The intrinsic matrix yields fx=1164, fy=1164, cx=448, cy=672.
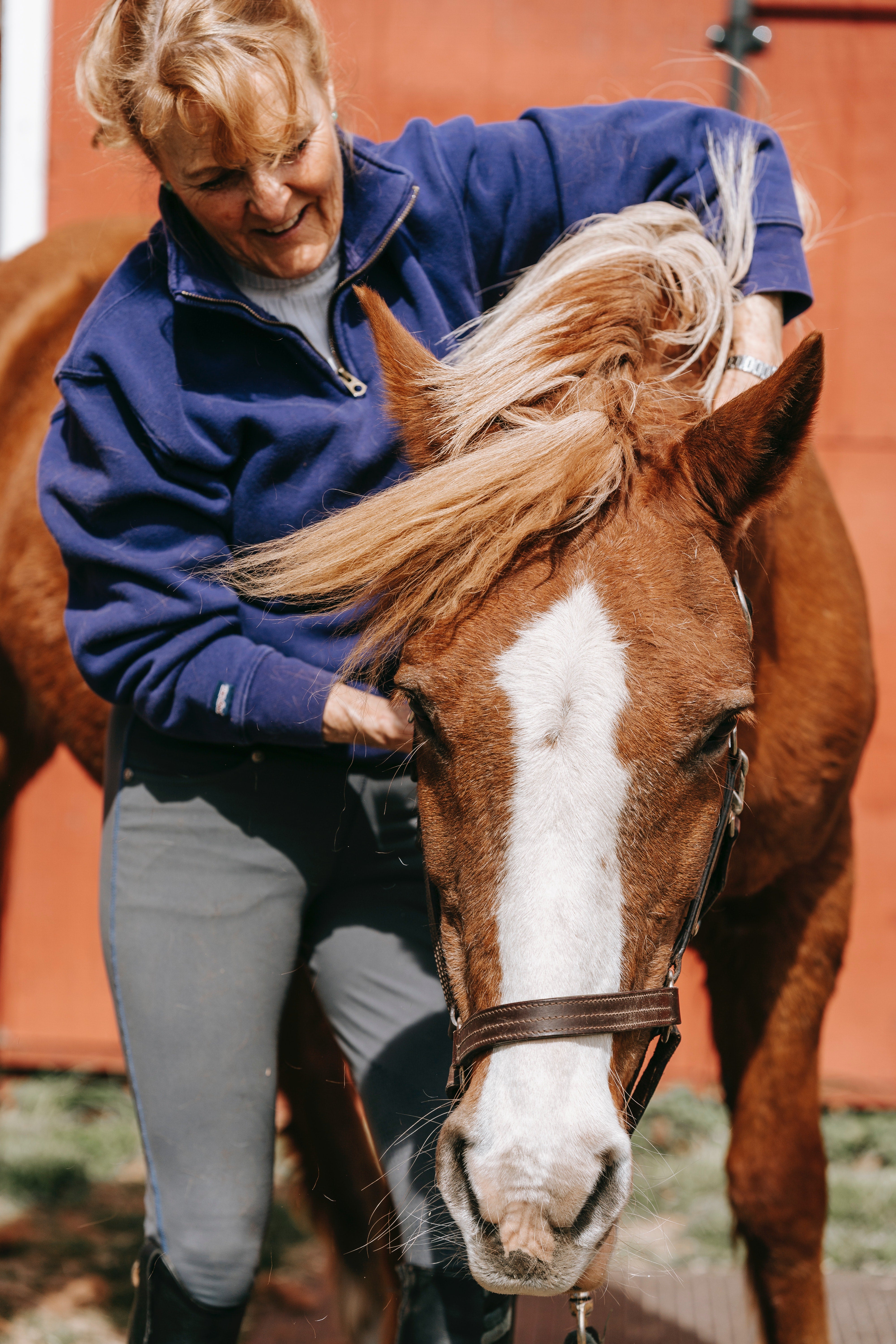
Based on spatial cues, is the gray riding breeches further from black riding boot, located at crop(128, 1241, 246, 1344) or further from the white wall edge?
A: the white wall edge

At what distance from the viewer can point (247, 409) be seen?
1.55m

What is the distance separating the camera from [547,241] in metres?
1.76

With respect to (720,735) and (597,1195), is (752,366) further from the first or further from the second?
(597,1195)

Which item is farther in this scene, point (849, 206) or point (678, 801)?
point (849, 206)

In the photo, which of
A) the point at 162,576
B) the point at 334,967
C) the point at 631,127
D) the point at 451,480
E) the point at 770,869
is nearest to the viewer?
the point at 451,480

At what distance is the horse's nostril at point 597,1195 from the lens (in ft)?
3.57

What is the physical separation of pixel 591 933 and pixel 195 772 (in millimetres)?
730

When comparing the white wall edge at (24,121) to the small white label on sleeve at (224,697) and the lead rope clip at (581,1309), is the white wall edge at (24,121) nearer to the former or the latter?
the small white label on sleeve at (224,697)

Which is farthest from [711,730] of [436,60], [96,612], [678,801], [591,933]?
[436,60]

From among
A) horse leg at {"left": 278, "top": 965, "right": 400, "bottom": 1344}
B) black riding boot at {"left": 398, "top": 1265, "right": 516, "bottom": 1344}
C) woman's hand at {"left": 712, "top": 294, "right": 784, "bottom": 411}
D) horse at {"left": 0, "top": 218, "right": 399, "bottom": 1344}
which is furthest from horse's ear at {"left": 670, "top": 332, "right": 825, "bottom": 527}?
horse leg at {"left": 278, "top": 965, "right": 400, "bottom": 1344}

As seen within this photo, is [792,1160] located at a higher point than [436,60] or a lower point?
lower

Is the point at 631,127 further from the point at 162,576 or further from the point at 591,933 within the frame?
the point at 591,933

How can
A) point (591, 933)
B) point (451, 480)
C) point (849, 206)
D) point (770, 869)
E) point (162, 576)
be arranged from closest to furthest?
point (591, 933), point (451, 480), point (162, 576), point (770, 869), point (849, 206)

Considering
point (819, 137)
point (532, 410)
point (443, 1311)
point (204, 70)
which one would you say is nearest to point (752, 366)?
point (532, 410)
